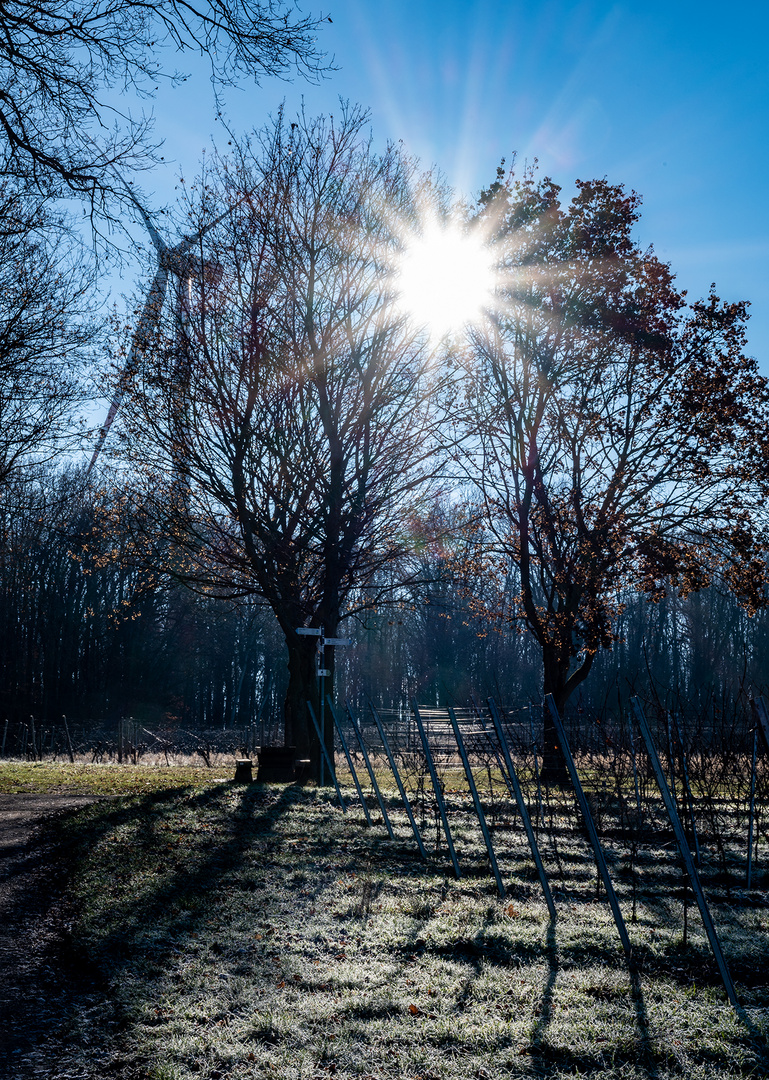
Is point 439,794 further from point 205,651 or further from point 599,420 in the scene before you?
point 205,651

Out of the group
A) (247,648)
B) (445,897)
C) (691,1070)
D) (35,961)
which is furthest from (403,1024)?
(247,648)

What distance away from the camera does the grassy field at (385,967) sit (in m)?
3.79

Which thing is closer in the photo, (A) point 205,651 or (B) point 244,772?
(B) point 244,772

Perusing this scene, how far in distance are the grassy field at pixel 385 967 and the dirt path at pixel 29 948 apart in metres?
0.12

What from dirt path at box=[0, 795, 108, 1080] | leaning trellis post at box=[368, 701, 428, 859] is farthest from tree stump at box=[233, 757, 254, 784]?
dirt path at box=[0, 795, 108, 1080]

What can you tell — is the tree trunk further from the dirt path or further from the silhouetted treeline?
the silhouetted treeline

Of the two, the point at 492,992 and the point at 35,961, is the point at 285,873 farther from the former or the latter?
the point at 492,992

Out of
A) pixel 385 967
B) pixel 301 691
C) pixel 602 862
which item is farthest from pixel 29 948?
pixel 301 691

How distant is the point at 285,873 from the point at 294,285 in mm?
12036

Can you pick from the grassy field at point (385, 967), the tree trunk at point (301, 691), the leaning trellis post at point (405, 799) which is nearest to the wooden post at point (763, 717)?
the grassy field at point (385, 967)

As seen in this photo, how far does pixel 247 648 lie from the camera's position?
170ft

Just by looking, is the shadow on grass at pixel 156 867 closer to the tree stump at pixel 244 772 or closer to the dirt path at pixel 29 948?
the dirt path at pixel 29 948

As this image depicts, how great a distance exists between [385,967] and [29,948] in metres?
2.22

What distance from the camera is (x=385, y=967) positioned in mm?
5020
